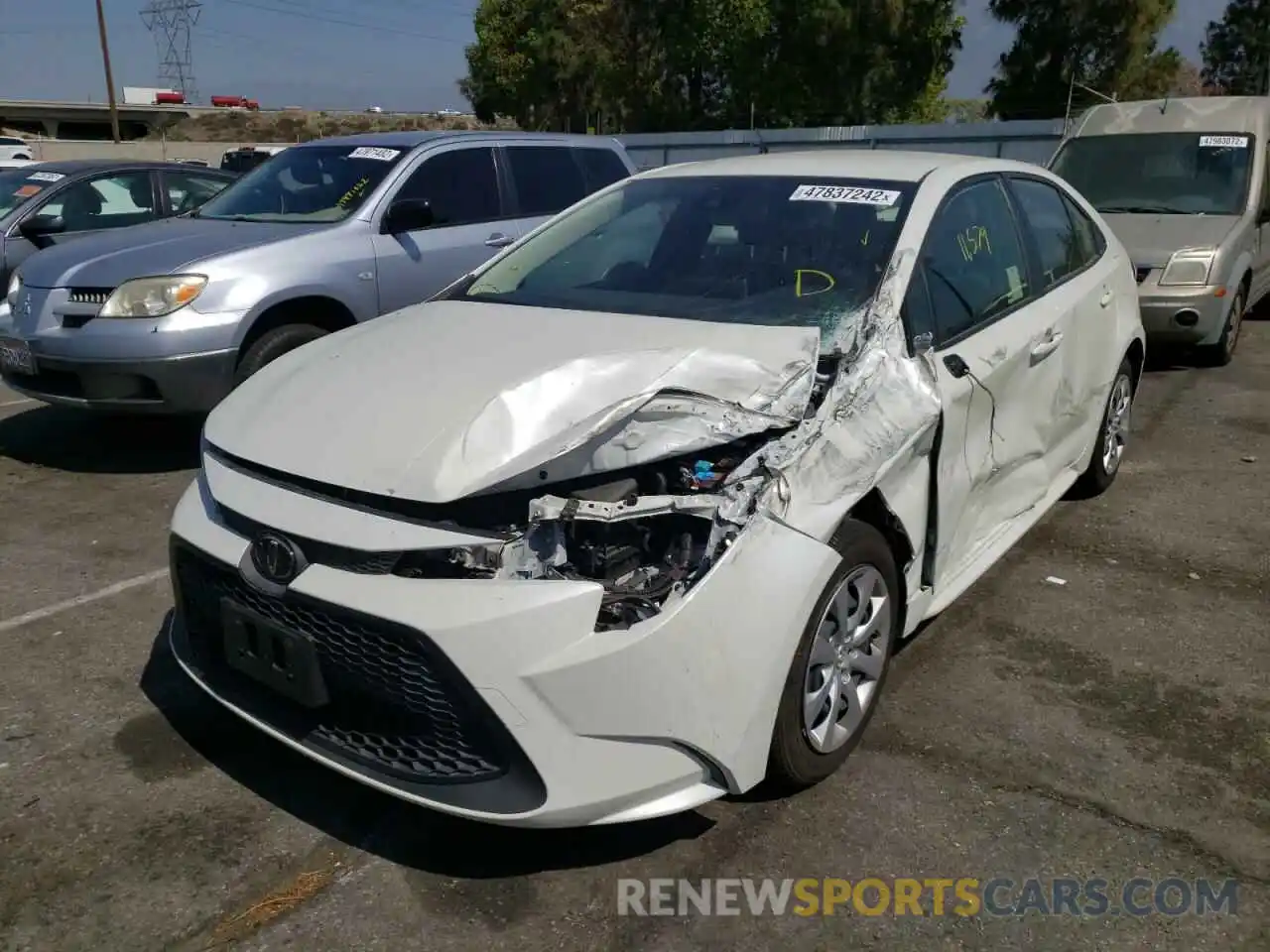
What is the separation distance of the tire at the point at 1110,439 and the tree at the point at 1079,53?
29329 millimetres

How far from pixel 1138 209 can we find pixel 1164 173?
558mm

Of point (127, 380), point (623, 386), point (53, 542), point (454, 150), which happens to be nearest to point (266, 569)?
point (623, 386)

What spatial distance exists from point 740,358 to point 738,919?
142 centimetres

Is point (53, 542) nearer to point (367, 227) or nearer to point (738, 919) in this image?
point (367, 227)

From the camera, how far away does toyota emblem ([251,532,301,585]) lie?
2500 mm

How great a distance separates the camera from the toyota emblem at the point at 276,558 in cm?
250

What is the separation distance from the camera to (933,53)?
1457 inches

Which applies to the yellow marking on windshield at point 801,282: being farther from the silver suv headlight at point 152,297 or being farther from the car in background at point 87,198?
the car in background at point 87,198

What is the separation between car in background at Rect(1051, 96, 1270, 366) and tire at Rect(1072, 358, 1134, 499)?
9.43ft

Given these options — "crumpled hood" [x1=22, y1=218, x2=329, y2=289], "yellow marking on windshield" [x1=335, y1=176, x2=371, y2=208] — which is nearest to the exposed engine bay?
"crumpled hood" [x1=22, y1=218, x2=329, y2=289]

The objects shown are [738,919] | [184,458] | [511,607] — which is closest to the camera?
[511,607]

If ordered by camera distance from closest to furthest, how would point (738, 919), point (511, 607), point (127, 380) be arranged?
point (511, 607) < point (738, 919) < point (127, 380)

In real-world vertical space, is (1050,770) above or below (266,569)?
below
